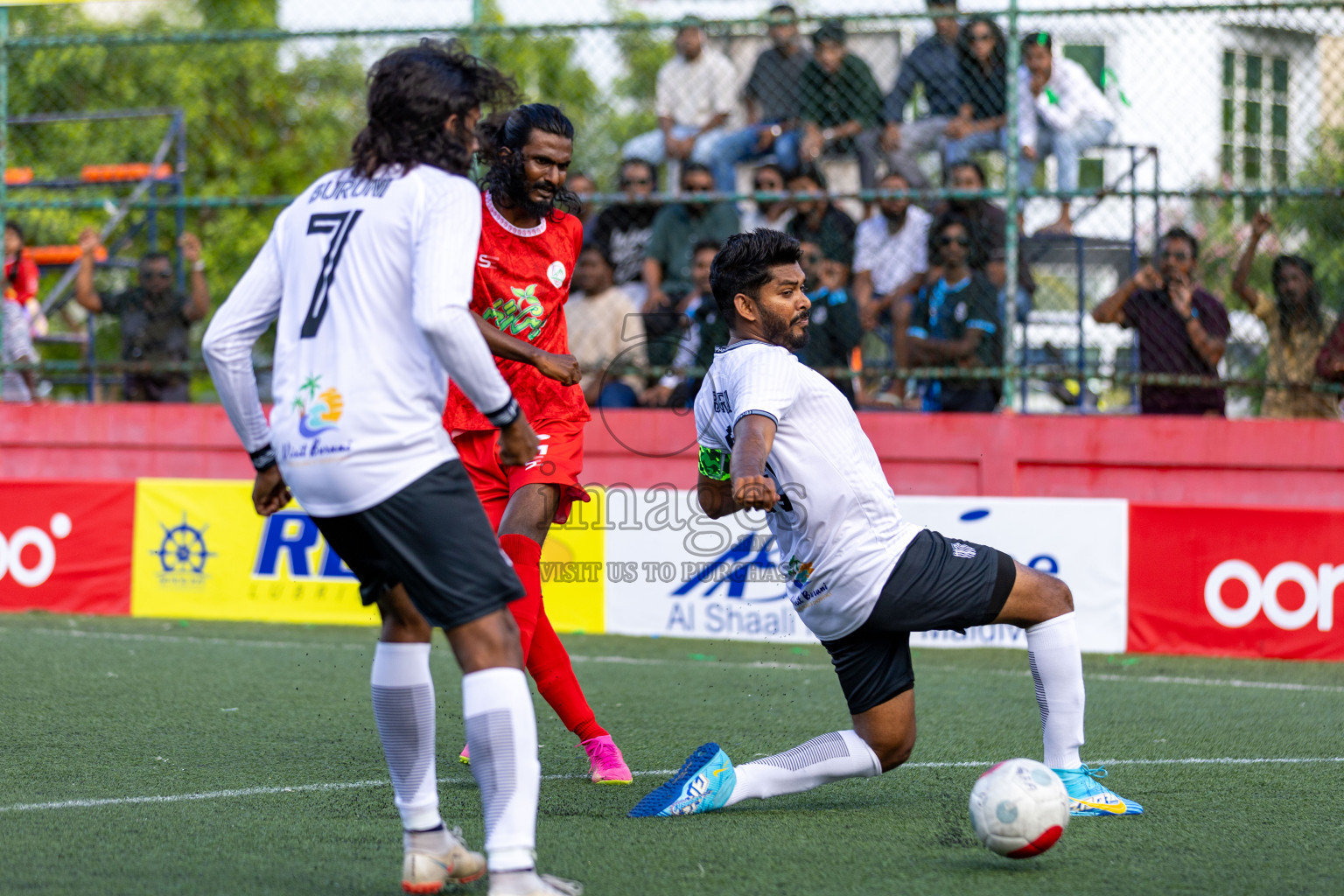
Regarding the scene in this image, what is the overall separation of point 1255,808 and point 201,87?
22522 millimetres

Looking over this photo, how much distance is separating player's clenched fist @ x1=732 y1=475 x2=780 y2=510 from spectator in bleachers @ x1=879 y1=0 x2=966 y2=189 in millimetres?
7066

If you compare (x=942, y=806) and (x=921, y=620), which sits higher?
(x=921, y=620)

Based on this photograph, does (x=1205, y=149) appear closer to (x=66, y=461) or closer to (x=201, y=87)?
(x=66, y=461)

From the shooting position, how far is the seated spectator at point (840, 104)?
10.3m

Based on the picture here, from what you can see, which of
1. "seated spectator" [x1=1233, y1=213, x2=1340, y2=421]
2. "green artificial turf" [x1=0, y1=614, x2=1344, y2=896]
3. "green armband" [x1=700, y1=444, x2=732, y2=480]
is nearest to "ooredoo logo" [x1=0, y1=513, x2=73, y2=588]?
"green artificial turf" [x1=0, y1=614, x2=1344, y2=896]

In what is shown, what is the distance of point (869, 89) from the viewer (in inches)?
414

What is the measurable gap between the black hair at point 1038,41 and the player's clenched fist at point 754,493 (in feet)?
23.3

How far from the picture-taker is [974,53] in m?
9.92

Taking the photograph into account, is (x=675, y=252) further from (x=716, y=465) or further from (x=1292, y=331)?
(x=716, y=465)

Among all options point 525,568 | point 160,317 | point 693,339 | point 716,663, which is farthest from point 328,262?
point 160,317

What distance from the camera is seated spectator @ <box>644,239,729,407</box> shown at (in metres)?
9.62

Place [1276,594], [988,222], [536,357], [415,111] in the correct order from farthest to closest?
[988,222] → [1276,594] → [536,357] → [415,111]

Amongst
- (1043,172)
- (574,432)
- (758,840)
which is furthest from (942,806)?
(1043,172)

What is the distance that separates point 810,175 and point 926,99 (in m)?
1.11
